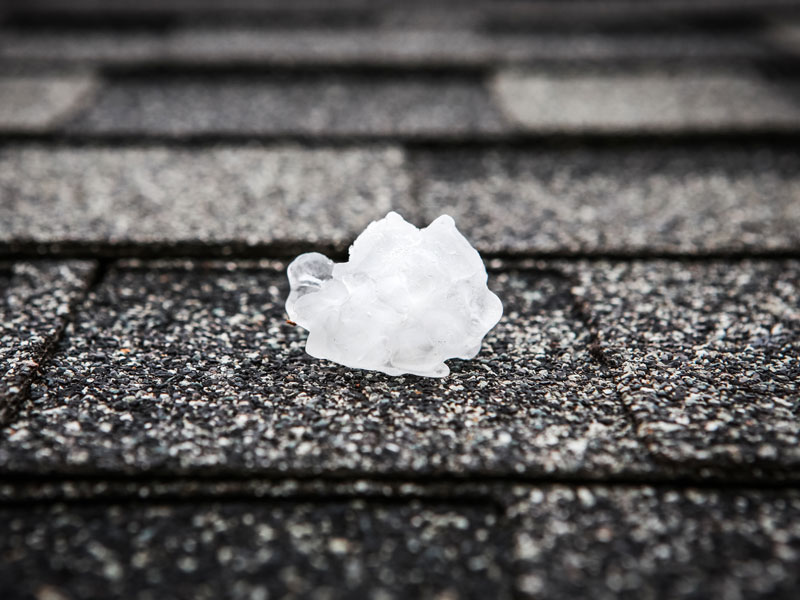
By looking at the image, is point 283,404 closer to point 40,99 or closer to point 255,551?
point 255,551

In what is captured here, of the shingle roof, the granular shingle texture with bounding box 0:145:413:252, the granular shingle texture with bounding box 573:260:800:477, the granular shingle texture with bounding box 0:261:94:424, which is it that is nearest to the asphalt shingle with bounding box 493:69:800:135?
the shingle roof

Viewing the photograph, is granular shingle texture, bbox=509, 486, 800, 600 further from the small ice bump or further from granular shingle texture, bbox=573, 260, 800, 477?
the small ice bump

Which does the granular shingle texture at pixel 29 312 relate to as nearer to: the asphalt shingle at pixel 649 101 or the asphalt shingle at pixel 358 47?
Result: the asphalt shingle at pixel 649 101

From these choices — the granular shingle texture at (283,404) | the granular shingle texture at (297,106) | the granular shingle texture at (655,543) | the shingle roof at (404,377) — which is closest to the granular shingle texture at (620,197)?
A: the shingle roof at (404,377)

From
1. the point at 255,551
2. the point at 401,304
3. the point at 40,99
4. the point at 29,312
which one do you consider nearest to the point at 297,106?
the point at 40,99

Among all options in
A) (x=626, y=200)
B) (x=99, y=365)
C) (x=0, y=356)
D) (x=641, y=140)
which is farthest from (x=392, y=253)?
(x=641, y=140)

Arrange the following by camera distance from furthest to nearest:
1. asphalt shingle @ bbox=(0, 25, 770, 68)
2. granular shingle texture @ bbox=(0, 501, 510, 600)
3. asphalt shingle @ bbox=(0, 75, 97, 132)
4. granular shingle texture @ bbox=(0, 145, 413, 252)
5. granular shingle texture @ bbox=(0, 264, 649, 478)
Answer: asphalt shingle @ bbox=(0, 25, 770, 68) → asphalt shingle @ bbox=(0, 75, 97, 132) → granular shingle texture @ bbox=(0, 145, 413, 252) → granular shingle texture @ bbox=(0, 264, 649, 478) → granular shingle texture @ bbox=(0, 501, 510, 600)
